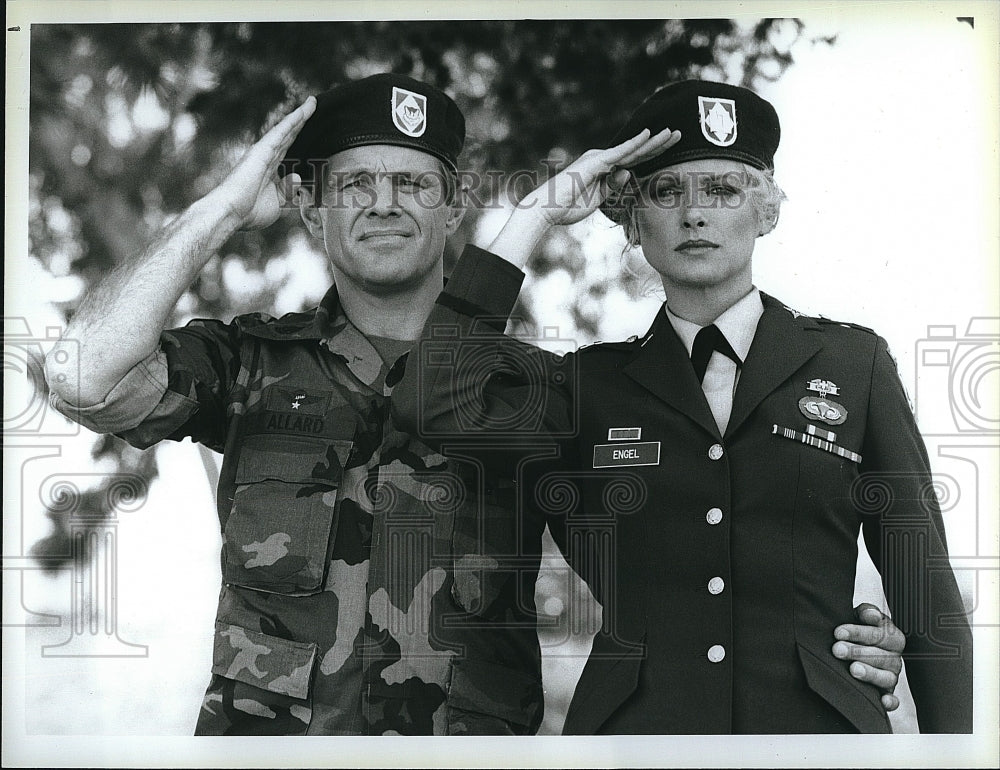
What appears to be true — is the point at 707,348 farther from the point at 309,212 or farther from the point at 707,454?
the point at 309,212

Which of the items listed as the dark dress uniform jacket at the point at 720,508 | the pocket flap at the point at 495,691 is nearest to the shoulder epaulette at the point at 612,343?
the dark dress uniform jacket at the point at 720,508

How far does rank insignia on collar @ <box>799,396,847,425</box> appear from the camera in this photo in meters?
3.53

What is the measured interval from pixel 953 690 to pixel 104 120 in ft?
10.1

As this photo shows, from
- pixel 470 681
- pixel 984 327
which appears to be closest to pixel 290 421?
pixel 470 681

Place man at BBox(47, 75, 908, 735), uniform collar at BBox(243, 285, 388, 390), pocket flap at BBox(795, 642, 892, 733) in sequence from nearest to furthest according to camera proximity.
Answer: pocket flap at BBox(795, 642, 892, 733) → man at BBox(47, 75, 908, 735) → uniform collar at BBox(243, 285, 388, 390)

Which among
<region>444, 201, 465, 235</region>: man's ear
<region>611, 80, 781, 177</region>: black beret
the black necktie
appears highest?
<region>611, 80, 781, 177</region>: black beret

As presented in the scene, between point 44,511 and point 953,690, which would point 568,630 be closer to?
point 953,690

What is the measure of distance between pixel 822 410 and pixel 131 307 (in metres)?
2.00

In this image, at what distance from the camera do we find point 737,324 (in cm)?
364

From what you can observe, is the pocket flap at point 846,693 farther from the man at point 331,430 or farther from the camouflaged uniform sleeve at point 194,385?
the camouflaged uniform sleeve at point 194,385

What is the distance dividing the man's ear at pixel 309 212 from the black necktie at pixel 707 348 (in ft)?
3.88

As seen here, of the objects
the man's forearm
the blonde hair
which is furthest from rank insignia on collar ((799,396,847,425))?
the man's forearm

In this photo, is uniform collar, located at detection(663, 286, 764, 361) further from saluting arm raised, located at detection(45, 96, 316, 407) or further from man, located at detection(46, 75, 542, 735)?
saluting arm raised, located at detection(45, 96, 316, 407)

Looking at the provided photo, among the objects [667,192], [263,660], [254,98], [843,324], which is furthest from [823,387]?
[254,98]
